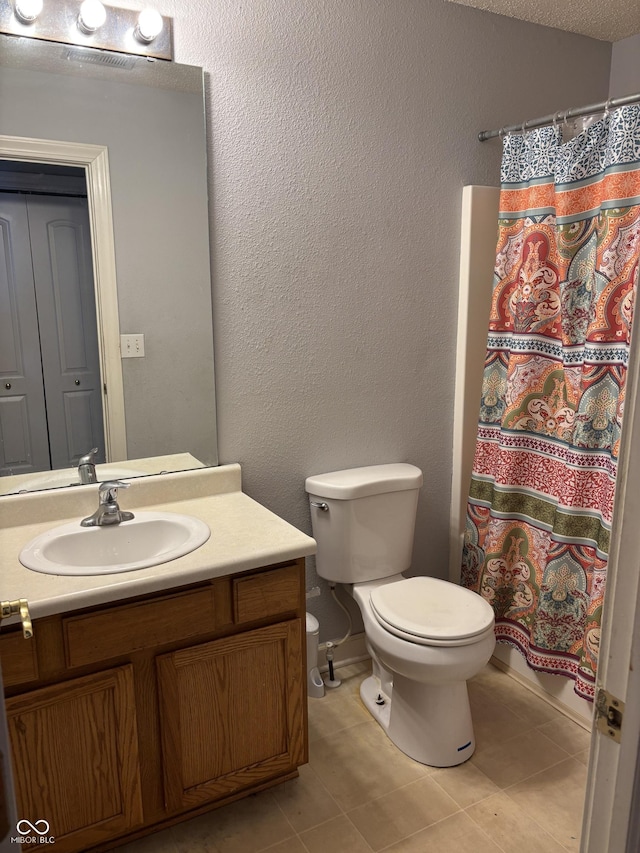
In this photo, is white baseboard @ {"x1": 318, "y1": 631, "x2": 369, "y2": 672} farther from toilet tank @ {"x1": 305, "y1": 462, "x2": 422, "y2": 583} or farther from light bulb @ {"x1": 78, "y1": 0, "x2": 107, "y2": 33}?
light bulb @ {"x1": 78, "y1": 0, "x2": 107, "y2": 33}

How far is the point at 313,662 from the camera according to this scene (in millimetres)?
2275

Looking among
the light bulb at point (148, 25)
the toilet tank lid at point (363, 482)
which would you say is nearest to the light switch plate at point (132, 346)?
the toilet tank lid at point (363, 482)

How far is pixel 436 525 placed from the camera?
2629 millimetres

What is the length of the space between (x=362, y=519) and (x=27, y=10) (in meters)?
1.73

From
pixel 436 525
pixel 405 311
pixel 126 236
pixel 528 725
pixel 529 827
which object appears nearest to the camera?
pixel 529 827

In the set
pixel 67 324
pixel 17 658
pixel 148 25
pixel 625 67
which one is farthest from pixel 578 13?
pixel 17 658

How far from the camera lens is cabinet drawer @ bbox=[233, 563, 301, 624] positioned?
5.40ft

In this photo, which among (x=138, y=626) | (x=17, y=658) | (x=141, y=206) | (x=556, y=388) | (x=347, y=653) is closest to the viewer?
(x=17, y=658)

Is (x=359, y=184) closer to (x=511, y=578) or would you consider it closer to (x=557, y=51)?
(x=557, y=51)

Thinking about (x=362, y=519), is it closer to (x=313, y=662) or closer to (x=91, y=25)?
(x=313, y=662)

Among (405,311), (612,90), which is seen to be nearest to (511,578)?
(405,311)

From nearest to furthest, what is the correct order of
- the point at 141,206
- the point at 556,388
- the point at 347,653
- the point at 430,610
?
the point at 141,206 < the point at 430,610 < the point at 556,388 < the point at 347,653

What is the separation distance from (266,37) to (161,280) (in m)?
0.80

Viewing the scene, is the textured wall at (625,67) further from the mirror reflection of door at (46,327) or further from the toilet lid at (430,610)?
the mirror reflection of door at (46,327)
